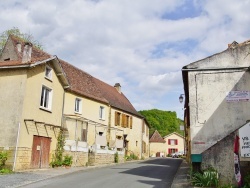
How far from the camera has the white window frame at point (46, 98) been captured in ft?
62.4

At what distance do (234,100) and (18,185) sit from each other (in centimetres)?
973

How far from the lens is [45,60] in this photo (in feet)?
60.4

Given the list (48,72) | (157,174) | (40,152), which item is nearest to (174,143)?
(48,72)

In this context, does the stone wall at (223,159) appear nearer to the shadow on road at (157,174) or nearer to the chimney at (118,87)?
the shadow on road at (157,174)

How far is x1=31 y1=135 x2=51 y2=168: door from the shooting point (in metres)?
17.7

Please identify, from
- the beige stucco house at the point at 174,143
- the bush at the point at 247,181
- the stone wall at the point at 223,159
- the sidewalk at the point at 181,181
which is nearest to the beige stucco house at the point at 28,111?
the sidewalk at the point at 181,181

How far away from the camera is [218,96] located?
13.0m

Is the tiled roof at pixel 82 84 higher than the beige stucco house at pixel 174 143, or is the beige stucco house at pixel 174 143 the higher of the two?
the tiled roof at pixel 82 84

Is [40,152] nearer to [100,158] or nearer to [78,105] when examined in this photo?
[100,158]

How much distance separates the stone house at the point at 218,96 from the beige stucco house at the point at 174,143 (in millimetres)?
57260

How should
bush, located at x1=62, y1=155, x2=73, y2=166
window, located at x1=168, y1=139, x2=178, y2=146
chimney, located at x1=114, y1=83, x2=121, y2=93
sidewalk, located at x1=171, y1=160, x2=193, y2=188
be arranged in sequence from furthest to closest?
window, located at x1=168, y1=139, x2=178, y2=146 < chimney, located at x1=114, y1=83, x2=121, y2=93 < bush, located at x1=62, y1=155, x2=73, y2=166 < sidewalk, located at x1=171, y1=160, x2=193, y2=188

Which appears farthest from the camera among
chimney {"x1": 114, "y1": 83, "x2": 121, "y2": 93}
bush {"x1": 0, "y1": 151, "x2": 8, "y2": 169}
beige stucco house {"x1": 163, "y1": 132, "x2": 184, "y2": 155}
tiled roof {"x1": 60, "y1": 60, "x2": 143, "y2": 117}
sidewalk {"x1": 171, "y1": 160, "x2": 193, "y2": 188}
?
beige stucco house {"x1": 163, "y1": 132, "x2": 184, "y2": 155}

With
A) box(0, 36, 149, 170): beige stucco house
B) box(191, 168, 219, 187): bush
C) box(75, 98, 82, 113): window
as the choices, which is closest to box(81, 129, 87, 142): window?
box(0, 36, 149, 170): beige stucco house

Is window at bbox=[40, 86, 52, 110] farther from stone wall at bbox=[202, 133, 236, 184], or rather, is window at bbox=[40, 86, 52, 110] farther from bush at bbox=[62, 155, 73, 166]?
stone wall at bbox=[202, 133, 236, 184]
